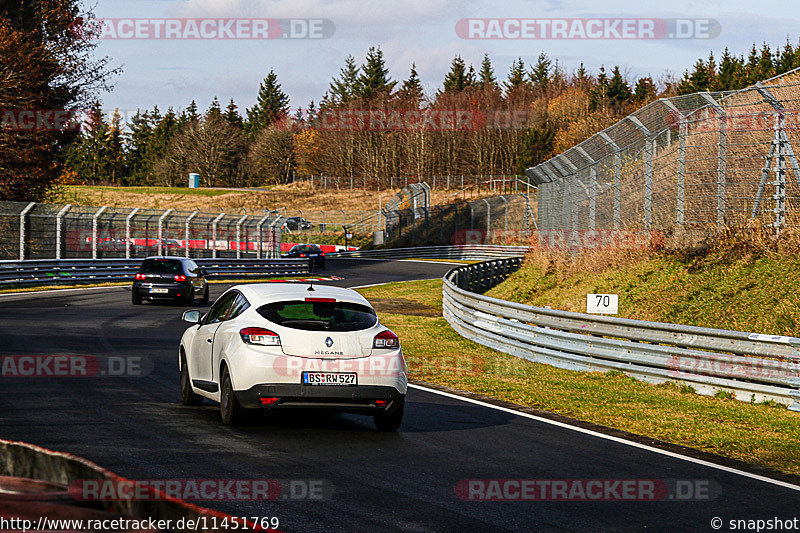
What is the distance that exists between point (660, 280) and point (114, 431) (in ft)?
41.7

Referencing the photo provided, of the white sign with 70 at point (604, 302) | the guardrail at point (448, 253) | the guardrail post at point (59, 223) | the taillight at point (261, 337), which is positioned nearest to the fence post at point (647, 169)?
the white sign with 70 at point (604, 302)

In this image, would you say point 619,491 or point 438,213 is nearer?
point 619,491

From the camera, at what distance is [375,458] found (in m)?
8.25

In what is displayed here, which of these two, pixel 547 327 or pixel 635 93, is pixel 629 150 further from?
pixel 635 93

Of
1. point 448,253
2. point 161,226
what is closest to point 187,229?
point 161,226

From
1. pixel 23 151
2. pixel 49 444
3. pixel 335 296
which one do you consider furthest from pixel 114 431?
pixel 23 151

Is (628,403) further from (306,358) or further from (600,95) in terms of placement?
(600,95)

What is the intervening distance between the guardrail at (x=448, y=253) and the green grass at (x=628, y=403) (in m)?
40.6

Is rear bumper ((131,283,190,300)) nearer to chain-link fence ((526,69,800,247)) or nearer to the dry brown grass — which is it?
chain-link fence ((526,69,800,247))

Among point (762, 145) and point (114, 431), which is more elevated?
point (762, 145)

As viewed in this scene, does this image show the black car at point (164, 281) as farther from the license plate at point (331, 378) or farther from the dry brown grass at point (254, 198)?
the dry brown grass at point (254, 198)

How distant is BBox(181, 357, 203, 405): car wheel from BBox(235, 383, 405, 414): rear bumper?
6.02 ft

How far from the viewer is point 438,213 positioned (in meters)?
72.2

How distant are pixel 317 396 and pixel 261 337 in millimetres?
814
